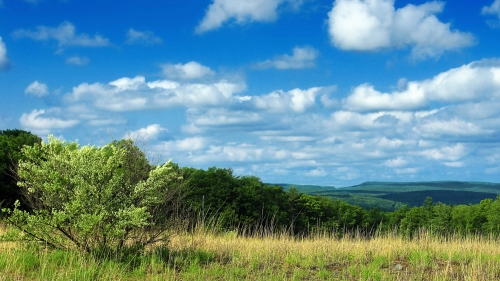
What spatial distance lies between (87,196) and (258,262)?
3709mm

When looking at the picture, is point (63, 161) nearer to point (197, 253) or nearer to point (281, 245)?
point (197, 253)

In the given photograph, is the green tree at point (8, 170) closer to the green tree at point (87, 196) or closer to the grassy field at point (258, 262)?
the green tree at point (87, 196)

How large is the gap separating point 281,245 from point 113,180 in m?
4.41

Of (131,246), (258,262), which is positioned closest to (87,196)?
(131,246)

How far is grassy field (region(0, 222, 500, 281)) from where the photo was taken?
913 centimetres

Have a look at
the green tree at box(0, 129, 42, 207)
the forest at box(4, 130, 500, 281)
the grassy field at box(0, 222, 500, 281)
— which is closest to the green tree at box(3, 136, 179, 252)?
the forest at box(4, 130, 500, 281)

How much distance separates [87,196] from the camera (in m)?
10.1

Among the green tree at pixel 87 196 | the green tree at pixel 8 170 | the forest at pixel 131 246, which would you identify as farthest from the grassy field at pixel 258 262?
the green tree at pixel 8 170

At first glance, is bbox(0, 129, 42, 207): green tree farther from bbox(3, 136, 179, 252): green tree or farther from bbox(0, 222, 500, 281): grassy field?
bbox(0, 222, 500, 281): grassy field

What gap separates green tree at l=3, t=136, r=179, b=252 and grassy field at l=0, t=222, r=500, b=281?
0.41m

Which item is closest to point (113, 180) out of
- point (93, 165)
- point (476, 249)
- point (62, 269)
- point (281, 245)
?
point (93, 165)

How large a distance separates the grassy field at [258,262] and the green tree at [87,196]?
411 millimetres

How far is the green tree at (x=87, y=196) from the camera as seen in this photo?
32.1ft

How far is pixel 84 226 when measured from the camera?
9.38m
